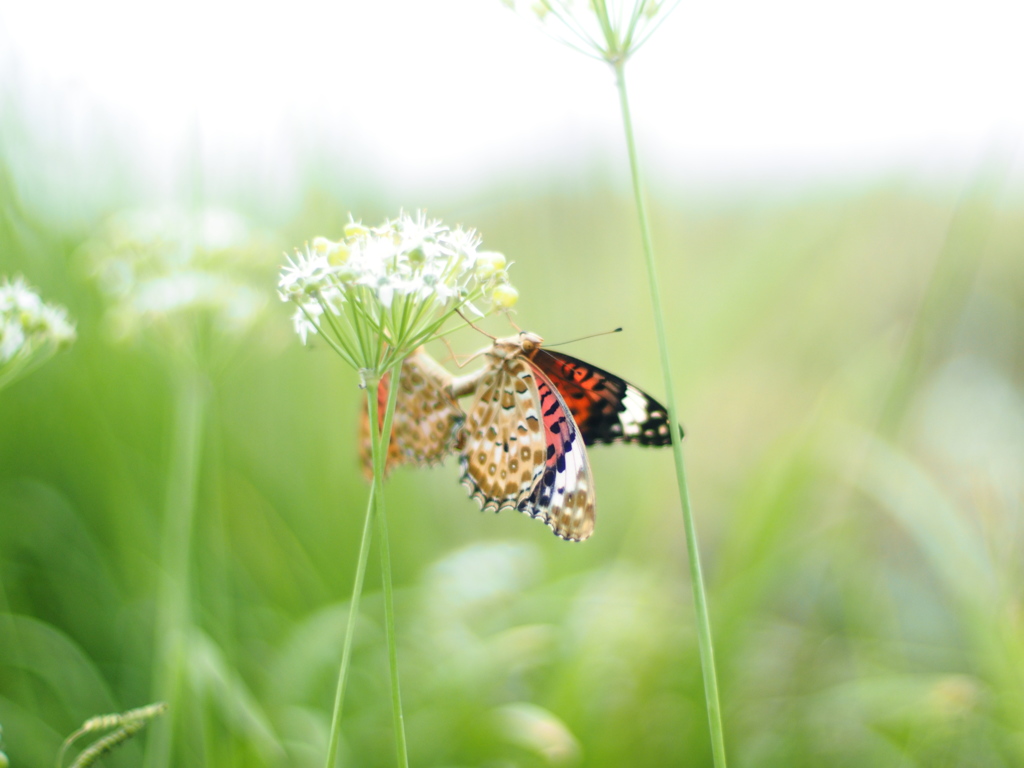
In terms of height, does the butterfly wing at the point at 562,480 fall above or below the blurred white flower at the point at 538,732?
above

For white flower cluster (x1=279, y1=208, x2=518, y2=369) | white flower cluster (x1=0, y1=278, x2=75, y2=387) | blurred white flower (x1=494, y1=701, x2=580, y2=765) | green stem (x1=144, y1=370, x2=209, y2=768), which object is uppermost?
white flower cluster (x1=0, y1=278, x2=75, y2=387)

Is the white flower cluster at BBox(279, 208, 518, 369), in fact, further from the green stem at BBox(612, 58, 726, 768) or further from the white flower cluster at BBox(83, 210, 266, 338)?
the white flower cluster at BBox(83, 210, 266, 338)

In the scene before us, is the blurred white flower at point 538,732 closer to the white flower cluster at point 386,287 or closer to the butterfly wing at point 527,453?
the butterfly wing at point 527,453

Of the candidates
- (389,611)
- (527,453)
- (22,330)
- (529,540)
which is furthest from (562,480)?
(529,540)

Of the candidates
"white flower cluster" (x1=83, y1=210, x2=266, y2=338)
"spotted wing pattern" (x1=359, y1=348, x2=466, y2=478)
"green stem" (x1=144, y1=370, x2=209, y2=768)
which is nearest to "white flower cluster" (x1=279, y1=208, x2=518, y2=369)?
"spotted wing pattern" (x1=359, y1=348, x2=466, y2=478)

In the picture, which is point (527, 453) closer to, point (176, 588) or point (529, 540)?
point (176, 588)

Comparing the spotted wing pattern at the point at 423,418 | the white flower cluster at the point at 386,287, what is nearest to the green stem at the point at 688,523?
the white flower cluster at the point at 386,287
